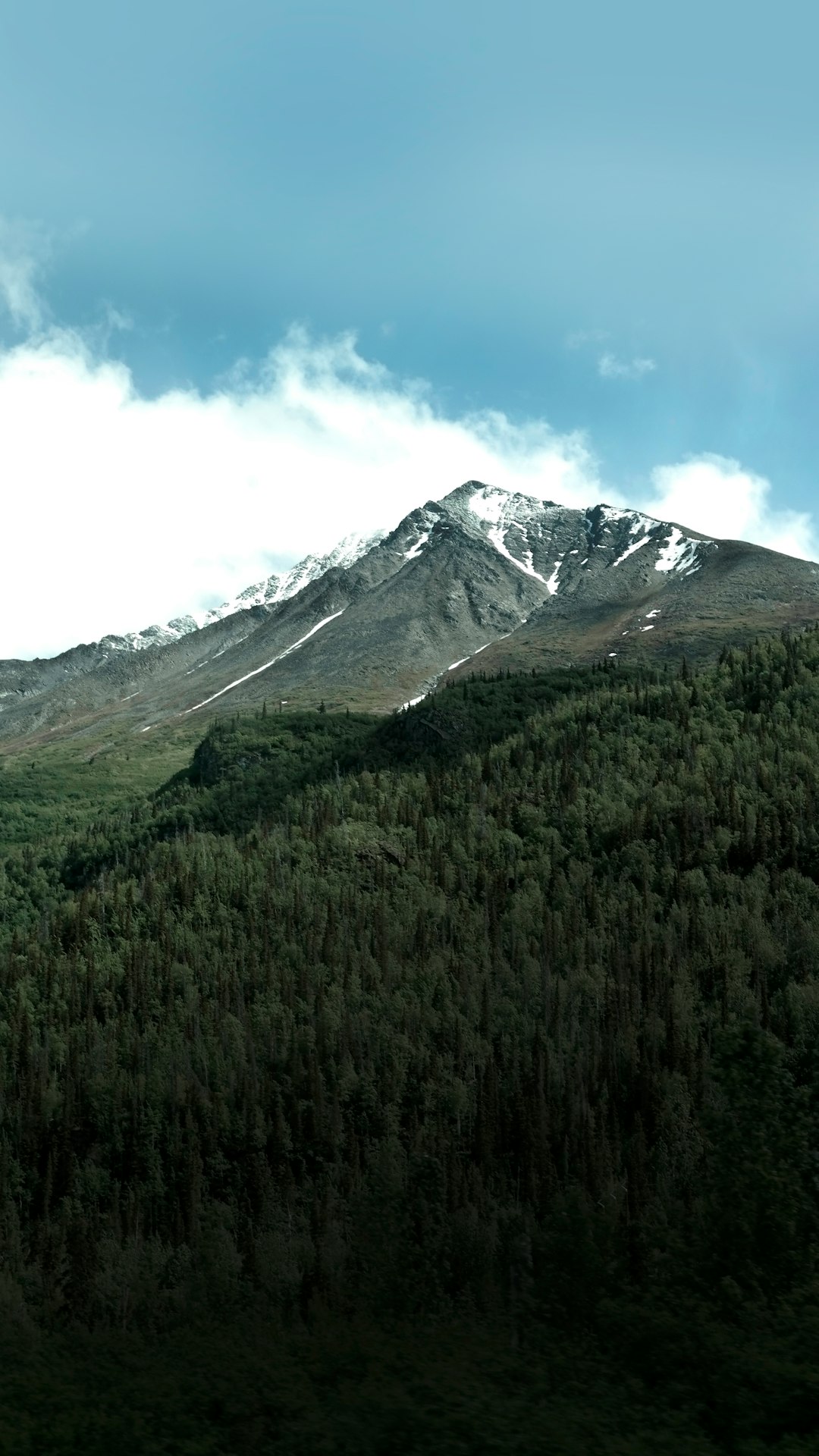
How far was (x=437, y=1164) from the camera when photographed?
3590 inches

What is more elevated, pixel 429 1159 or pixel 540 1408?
pixel 540 1408

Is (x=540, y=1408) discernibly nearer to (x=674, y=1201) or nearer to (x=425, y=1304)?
(x=425, y=1304)

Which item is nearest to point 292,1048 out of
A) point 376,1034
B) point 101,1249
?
point 376,1034

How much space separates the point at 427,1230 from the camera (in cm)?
7856

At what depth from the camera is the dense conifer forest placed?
139 feet

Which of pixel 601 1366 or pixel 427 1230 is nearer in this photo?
pixel 601 1366

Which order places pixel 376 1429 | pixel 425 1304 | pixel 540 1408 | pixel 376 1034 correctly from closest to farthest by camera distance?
pixel 376 1429, pixel 540 1408, pixel 425 1304, pixel 376 1034

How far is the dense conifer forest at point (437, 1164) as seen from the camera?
4225cm

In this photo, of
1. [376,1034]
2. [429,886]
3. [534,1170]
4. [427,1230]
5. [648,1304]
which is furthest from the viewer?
[429,886]

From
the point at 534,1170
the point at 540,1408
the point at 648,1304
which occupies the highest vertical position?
the point at 540,1408

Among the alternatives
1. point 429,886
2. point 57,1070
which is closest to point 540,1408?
point 57,1070

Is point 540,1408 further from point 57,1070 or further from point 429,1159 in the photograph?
point 57,1070

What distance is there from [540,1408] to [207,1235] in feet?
191

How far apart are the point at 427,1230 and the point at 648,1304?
2845 centimetres
